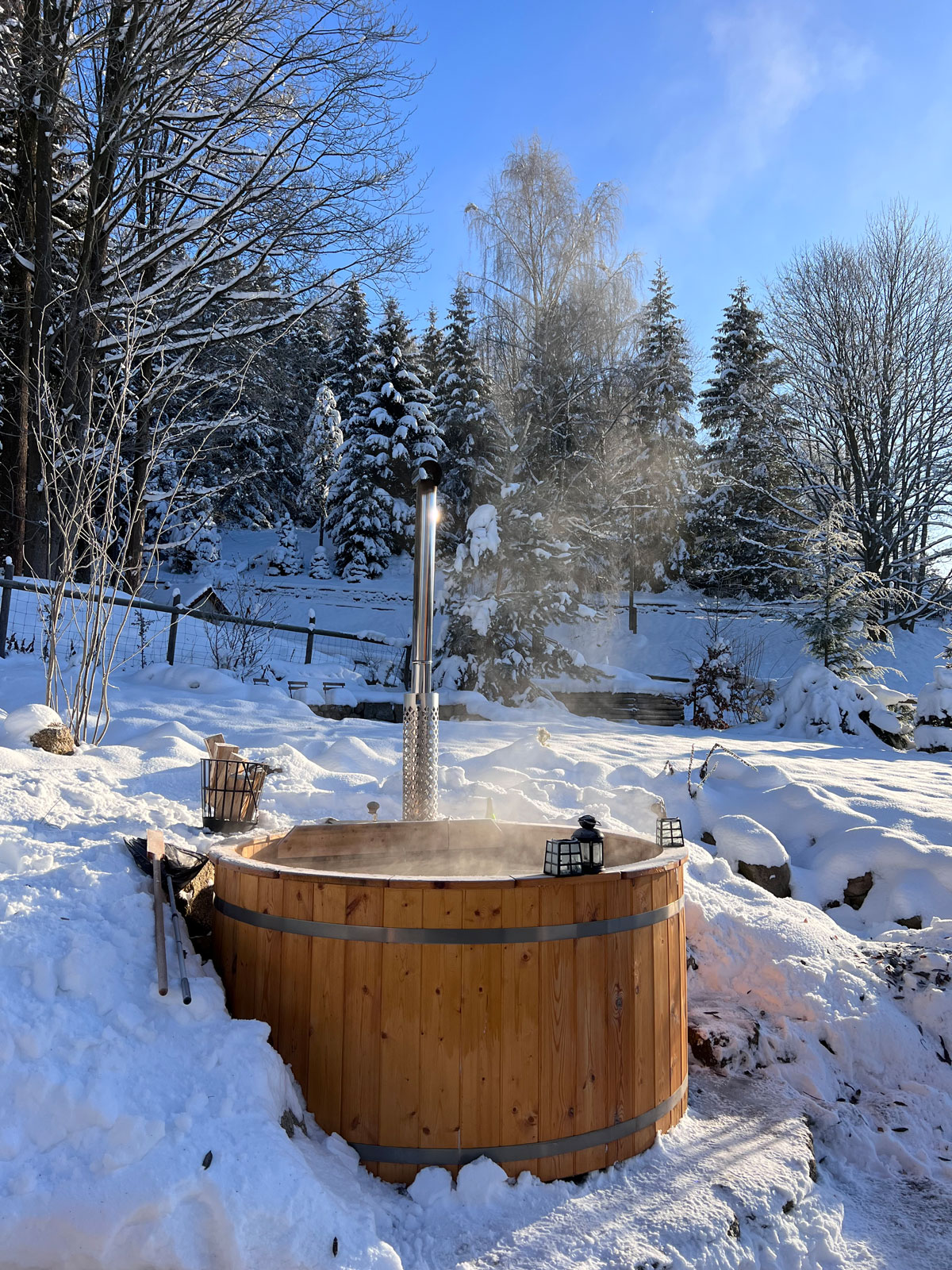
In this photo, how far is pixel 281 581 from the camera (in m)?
27.2

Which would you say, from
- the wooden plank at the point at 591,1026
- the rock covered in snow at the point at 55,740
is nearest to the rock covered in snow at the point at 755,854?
the wooden plank at the point at 591,1026

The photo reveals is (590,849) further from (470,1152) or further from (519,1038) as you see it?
(470,1152)

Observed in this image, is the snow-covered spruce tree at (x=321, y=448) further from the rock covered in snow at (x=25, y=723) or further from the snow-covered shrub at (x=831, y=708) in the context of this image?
the rock covered in snow at (x=25, y=723)

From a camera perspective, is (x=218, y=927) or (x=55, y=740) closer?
Result: (x=218, y=927)

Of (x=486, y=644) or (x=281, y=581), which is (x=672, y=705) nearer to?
(x=486, y=644)

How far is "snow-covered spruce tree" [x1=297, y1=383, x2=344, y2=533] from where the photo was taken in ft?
93.0

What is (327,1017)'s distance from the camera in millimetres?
2574

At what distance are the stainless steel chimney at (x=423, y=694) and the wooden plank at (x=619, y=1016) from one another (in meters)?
1.41

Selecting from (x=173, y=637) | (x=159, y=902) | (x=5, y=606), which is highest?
(x=5, y=606)

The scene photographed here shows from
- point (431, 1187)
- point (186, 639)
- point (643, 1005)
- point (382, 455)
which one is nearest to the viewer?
point (431, 1187)

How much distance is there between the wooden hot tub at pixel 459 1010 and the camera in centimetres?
250

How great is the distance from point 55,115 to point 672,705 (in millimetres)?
10401

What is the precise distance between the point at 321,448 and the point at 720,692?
19844mm

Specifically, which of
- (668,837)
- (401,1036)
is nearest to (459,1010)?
(401,1036)
